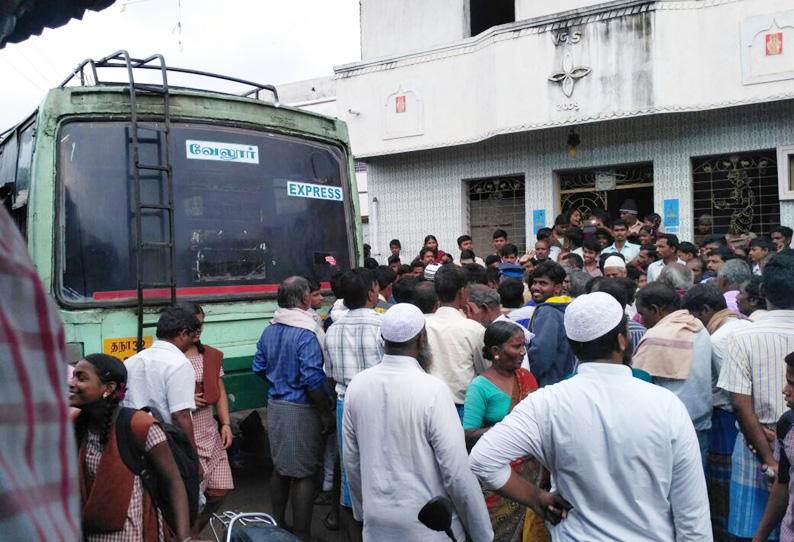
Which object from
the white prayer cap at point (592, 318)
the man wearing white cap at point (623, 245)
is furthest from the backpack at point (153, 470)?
the man wearing white cap at point (623, 245)

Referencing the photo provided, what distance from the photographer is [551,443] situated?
2422mm

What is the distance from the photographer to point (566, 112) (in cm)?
1154

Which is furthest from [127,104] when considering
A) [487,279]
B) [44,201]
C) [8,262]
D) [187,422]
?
[8,262]

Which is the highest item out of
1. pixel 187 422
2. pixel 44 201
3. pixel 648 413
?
pixel 44 201

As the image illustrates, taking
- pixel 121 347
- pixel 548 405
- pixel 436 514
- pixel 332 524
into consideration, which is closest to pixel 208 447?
pixel 121 347

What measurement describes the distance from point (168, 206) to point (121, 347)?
1000mm

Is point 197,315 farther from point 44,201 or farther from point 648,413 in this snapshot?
point 648,413

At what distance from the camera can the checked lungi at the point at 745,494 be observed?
145 inches

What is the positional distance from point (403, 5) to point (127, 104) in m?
9.12

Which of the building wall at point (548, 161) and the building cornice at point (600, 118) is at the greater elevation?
the building cornice at point (600, 118)

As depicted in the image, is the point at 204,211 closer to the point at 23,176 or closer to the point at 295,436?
→ the point at 23,176

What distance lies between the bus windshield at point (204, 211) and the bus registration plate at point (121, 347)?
29cm

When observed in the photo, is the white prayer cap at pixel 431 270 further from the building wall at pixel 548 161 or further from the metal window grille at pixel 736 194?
the metal window grille at pixel 736 194

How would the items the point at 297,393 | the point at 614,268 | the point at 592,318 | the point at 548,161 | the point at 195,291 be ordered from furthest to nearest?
the point at 548,161, the point at 614,268, the point at 195,291, the point at 297,393, the point at 592,318
